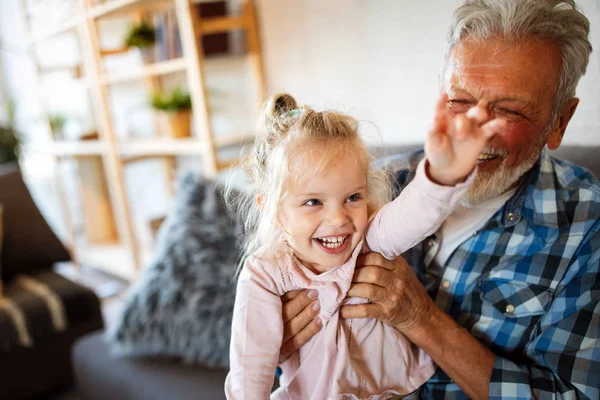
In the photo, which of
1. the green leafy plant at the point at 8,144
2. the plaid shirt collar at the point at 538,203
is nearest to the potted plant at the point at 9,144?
the green leafy plant at the point at 8,144

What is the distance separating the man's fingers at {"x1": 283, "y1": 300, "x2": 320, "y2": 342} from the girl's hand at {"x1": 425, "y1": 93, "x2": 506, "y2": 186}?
34 centimetres

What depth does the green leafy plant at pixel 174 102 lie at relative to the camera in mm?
2320

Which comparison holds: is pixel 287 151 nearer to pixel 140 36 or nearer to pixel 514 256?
pixel 514 256

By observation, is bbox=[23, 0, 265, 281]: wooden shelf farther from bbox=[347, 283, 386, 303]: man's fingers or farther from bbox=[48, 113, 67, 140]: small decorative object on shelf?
bbox=[347, 283, 386, 303]: man's fingers

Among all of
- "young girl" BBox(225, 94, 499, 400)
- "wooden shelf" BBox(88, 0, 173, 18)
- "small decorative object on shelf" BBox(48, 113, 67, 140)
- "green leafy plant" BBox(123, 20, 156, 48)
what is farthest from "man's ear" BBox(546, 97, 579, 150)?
"small decorative object on shelf" BBox(48, 113, 67, 140)

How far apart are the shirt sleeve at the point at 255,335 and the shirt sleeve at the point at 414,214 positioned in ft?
0.59

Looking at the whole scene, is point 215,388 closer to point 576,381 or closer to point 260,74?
point 576,381

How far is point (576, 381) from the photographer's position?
2.61 ft

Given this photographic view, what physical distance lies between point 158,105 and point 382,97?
54.0 inches

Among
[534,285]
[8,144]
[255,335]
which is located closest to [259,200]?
[255,335]

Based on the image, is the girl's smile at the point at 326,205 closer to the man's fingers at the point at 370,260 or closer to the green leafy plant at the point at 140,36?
the man's fingers at the point at 370,260

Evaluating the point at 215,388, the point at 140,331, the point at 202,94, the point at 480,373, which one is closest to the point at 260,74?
the point at 202,94

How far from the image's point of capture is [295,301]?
30.5 inches

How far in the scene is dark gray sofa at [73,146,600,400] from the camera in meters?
1.38
